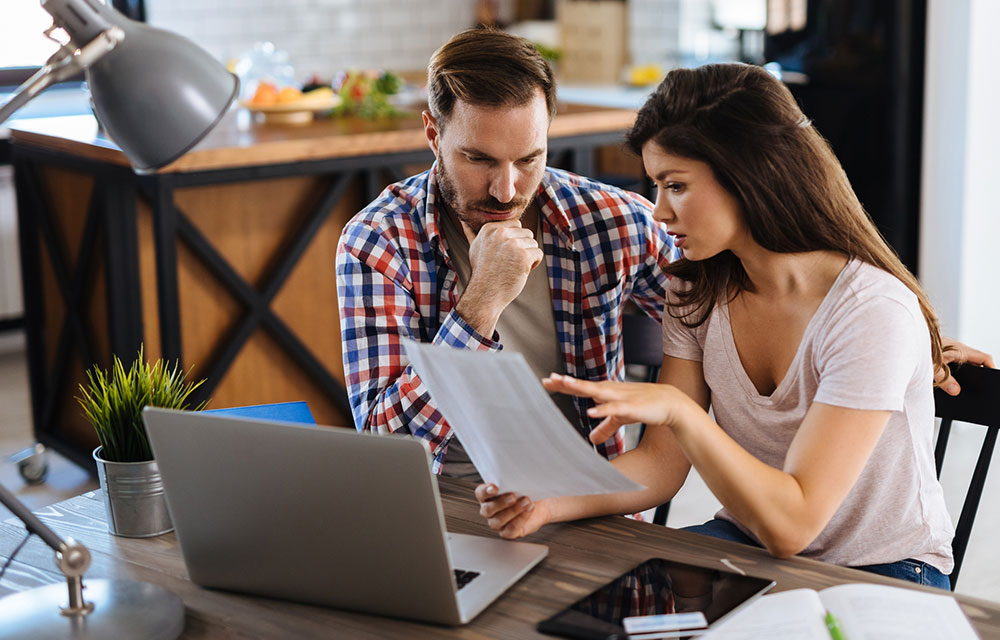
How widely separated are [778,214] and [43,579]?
1.04m

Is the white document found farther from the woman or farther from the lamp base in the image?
the lamp base

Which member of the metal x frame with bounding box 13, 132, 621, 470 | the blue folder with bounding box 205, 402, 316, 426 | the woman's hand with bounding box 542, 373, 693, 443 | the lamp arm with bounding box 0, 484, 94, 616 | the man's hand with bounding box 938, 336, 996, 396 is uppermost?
the woman's hand with bounding box 542, 373, 693, 443

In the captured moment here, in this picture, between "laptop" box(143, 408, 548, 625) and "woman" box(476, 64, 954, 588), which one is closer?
"laptop" box(143, 408, 548, 625)

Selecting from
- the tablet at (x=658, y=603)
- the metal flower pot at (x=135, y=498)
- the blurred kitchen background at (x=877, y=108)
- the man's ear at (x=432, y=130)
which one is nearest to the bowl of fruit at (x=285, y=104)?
the blurred kitchen background at (x=877, y=108)

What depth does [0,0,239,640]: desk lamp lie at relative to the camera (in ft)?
3.78

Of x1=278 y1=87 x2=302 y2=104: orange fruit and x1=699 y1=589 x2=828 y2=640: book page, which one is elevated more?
x1=278 y1=87 x2=302 y2=104: orange fruit

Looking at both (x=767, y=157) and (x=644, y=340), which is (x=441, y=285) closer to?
(x=644, y=340)

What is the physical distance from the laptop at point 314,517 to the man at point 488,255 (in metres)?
0.50

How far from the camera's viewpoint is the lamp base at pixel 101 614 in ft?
3.88

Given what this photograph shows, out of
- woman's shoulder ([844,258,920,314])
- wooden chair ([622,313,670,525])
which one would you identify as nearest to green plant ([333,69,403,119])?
wooden chair ([622,313,670,525])

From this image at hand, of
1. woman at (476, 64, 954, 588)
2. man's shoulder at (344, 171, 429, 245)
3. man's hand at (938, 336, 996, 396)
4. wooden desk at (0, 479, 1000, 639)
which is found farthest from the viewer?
man's shoulder at (344, 171, 429, 245)

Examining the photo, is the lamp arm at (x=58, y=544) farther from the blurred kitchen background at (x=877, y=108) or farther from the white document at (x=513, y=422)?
the blurred kitchen background at (x=877, y=108)

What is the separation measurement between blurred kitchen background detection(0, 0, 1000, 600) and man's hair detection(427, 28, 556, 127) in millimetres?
1767

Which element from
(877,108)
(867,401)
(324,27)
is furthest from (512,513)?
(324,27)
